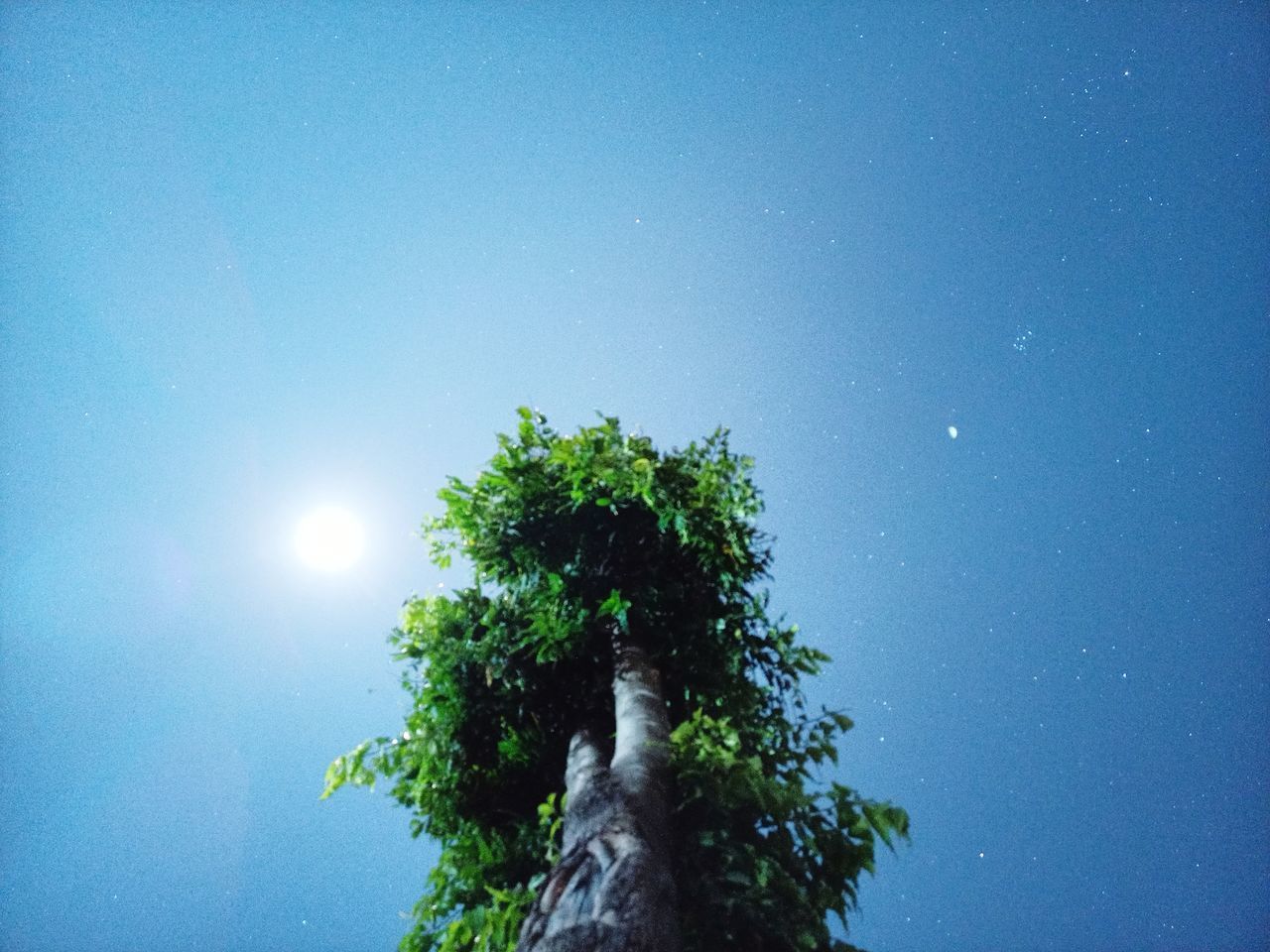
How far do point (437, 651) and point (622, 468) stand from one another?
98.2 inches

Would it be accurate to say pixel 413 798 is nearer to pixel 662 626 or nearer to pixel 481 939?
pixel 481 939

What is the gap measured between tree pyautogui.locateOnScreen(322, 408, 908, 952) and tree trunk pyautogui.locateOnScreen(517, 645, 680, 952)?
32 mm

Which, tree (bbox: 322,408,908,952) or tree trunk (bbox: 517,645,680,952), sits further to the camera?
tree (bbox: 322,408,908,952)

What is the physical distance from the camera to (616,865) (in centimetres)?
311

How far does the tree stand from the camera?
13.3 feet

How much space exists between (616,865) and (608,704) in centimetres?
251

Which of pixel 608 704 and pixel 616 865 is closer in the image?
pixel 616 865

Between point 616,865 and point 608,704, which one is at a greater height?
point 608,704

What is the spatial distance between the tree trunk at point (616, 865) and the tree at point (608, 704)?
32 millimetres

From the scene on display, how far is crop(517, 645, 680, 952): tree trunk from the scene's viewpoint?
2.76m

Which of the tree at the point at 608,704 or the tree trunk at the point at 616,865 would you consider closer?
the tree trunk at the point at 616,865

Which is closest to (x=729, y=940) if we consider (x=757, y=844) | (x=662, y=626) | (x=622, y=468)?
(x=757, y=844)

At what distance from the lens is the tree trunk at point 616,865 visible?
9.07 feet

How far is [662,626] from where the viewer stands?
19.4 feet
